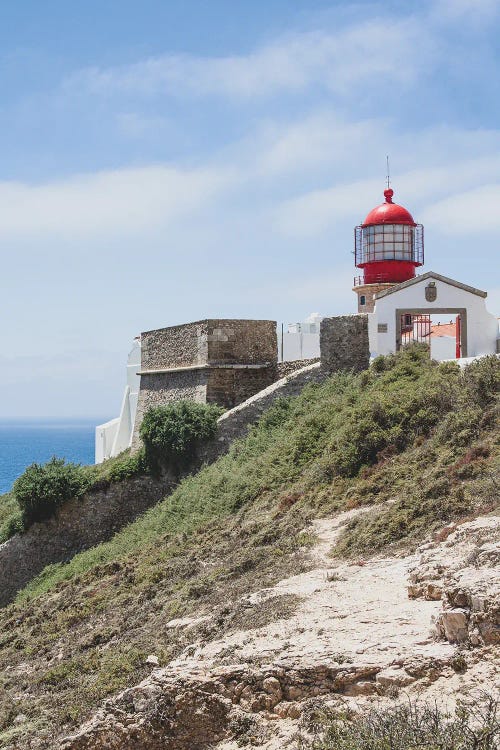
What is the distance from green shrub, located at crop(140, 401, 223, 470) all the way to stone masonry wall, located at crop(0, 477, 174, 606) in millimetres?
658

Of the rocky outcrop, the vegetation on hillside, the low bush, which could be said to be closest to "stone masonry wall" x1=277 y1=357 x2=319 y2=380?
the vegetation on hillside

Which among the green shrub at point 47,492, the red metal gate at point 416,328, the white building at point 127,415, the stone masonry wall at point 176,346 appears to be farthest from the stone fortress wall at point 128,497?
the white building at point 127,415

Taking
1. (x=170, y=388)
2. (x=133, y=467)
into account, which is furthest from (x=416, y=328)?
(x=133, y=467)

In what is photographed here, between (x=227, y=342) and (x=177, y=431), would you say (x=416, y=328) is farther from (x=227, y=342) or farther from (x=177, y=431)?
(x=177, y=431)

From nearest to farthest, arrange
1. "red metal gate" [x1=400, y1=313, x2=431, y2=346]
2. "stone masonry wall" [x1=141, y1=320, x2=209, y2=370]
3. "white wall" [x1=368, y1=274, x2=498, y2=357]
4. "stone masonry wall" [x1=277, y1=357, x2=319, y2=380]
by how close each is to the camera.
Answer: "white wall" [x1=368, y1=274, x2=498, y2=357] < "stone masonry wall" [x1=277, y1=357, x2=319, y2=380] < "stone masonry wall" [x1=141, y1=320, x2=209, y2=370] < "red metal gate" [x1=400, y1=313, x2=431, y2=346]

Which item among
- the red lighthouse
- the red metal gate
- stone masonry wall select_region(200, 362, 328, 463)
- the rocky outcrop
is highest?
the red lighthouse

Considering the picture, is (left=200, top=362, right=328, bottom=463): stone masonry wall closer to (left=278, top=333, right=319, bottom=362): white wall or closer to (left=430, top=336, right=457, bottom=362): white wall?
(left=430, top=336, right=457, bottom=362): white wall

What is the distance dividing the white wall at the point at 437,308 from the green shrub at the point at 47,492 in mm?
7826

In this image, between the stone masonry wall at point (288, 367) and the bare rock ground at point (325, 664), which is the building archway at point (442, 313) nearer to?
the stone masonry wall at point (288, 367)

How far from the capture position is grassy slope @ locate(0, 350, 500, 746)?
9648mm

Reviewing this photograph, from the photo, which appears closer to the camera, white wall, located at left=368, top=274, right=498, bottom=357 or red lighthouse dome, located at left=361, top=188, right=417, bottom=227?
white wall, located at left=368, top=274, right=498, bottom=357

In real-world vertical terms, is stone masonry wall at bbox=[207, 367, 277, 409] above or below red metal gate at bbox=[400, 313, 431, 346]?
below

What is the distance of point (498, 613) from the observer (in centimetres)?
604

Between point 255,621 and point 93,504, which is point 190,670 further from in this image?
point 93,504
